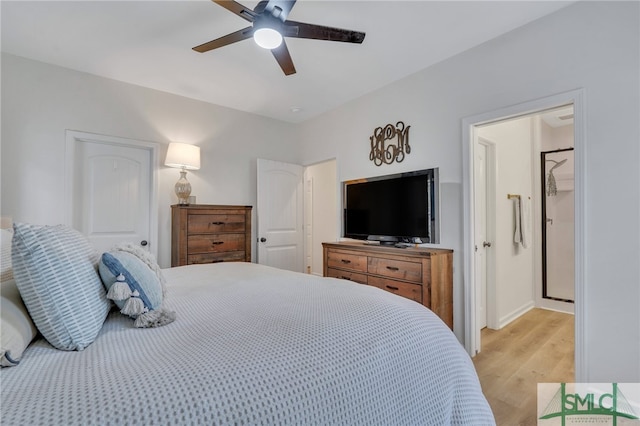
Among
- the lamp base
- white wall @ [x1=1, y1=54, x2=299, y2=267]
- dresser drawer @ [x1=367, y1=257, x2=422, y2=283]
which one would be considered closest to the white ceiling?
white wall @ [x1=1, y1=54, x2=299, y2=267]

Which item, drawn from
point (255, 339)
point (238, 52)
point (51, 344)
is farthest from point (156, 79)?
point (255, 339)

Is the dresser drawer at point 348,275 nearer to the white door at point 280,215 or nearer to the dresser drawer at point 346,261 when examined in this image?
the dresser drawer at point 346,261

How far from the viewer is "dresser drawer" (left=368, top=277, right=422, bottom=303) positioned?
2500mm

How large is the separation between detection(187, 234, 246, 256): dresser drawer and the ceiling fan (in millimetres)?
1950

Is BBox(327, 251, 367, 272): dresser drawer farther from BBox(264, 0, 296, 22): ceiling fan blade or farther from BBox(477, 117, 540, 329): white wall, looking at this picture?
BBox(264, 0, 296, 22): ceiling fan blade

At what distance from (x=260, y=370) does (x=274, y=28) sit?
1.85m

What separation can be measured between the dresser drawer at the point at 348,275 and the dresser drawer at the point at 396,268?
127mm

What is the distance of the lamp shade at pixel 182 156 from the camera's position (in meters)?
3.28

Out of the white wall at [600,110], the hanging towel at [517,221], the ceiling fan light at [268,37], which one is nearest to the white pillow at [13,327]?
the ceiling fan light at [268,37]

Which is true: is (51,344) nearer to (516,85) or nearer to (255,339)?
(255,339)

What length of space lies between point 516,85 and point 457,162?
28.0 inches

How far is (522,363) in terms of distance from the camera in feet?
7.79

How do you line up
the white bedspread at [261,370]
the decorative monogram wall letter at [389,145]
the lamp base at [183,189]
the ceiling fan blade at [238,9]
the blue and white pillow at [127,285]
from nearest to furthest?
the white bedspread at [261,370] < the blue and white pillow at [127,285] < the ceiling fan blade at [238,9] < the decorative monogram wall letter at [389,145] < the lamp base at [183,189]

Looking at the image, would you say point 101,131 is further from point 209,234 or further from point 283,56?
point 283,56
